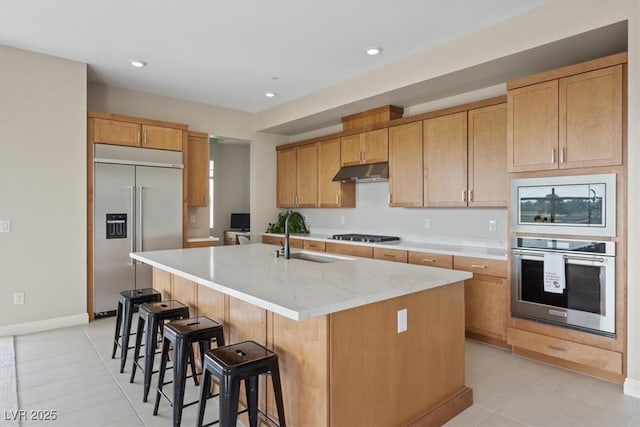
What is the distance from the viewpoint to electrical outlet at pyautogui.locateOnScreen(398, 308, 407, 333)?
6.61 ft

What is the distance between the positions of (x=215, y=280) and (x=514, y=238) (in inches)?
98.8

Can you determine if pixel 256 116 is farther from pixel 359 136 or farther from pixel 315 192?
pixel 359 136

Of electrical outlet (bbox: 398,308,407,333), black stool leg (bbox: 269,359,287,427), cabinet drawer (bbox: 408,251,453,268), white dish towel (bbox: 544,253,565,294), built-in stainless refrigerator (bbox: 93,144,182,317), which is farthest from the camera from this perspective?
built-in stainless refrigerator (bbox: 93,144,182,317)

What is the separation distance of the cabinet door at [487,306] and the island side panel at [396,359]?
3.97 ft

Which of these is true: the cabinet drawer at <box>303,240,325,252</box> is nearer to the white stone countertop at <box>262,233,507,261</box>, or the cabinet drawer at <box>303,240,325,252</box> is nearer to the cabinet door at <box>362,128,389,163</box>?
the white stone countertop at <box>262,233,507,261</box>

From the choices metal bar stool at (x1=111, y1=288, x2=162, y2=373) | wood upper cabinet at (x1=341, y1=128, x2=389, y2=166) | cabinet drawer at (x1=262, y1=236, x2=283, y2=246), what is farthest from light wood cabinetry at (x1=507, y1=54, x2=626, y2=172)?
cabinet drawer at (x1=262, y1=236, x2=283, y2=246)

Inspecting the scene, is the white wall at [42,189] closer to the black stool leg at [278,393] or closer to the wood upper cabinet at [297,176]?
the wood upper cabinet at [297,176]

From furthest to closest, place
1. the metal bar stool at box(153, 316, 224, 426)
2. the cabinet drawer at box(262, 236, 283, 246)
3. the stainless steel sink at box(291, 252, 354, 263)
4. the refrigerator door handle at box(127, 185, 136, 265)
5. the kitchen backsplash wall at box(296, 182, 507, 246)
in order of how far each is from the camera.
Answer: the cabinet drawer at box(262, 236, 283, 246)
the refrigerator door handle at box(127, 185, 136, 265)
the kitchen backsplash wall at box(296, 182, 507, 246)
the stainless steel sink at box(291, 252, 354, 263)
the metal bar stool at box(153, 316, 224, 426)

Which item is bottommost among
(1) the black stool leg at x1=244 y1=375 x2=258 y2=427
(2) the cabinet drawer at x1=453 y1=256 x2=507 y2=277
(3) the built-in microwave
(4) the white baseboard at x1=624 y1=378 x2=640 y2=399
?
(4) the white baseboard at x1=624 y1=378 x2=640 y2=399

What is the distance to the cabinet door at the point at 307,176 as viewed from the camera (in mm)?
5789

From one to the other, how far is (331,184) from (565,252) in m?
3.25

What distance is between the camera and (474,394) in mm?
2578

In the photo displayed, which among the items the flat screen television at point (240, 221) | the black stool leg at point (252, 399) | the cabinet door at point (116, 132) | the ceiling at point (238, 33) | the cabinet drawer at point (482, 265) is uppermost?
the ceiling at point (238, 33)

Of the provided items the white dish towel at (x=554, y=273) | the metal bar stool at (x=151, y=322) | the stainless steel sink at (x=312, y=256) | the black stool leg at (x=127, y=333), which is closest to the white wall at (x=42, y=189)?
the black stool leg at (x=127, y=333)
